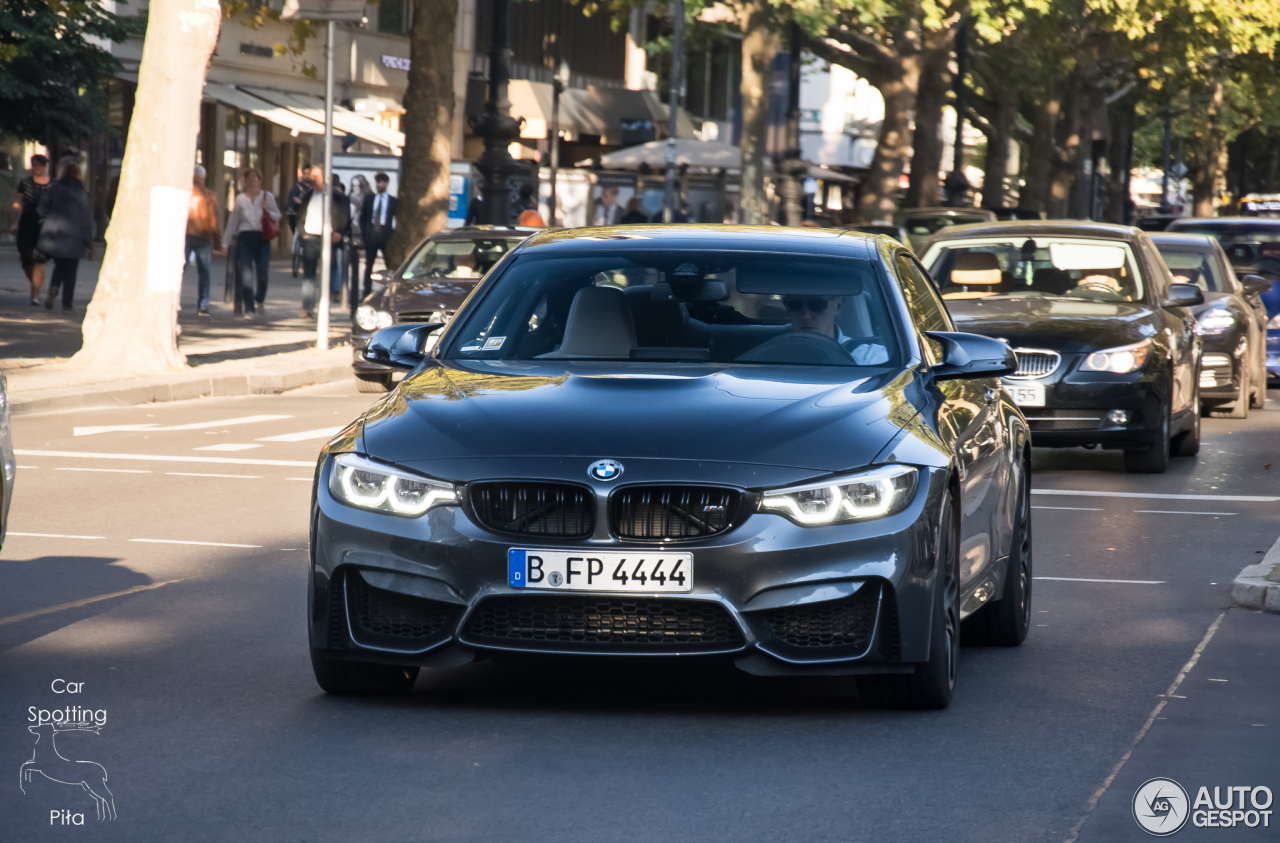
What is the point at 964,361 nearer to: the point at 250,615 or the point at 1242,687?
the point at 1242,687

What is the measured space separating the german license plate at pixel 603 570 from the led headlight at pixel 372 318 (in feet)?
43.5

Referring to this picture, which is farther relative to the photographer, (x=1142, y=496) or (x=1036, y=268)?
(x=1036, y=268)

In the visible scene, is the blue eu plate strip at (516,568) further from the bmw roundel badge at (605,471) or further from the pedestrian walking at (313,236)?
the pedestrian walking at (313,236)

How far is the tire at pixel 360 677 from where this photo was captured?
6145 mm

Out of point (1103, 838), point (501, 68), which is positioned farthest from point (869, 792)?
point (501, 68)

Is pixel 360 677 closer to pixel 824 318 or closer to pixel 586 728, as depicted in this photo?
pixel 586 728

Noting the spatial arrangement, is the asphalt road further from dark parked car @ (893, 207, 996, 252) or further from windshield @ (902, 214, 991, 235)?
windshield @ (902, 214, 991, 235)

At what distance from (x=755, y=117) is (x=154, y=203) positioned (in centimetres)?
1845

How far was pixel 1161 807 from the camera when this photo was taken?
5082mm

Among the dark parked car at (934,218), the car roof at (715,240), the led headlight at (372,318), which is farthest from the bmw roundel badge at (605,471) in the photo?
the dark parked car at (934,218)

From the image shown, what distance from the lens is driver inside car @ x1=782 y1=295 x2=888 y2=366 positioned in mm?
6836

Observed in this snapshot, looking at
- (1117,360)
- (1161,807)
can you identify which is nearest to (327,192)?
(1117,360)

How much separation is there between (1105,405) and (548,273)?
22.3 ft

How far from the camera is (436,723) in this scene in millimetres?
5875
